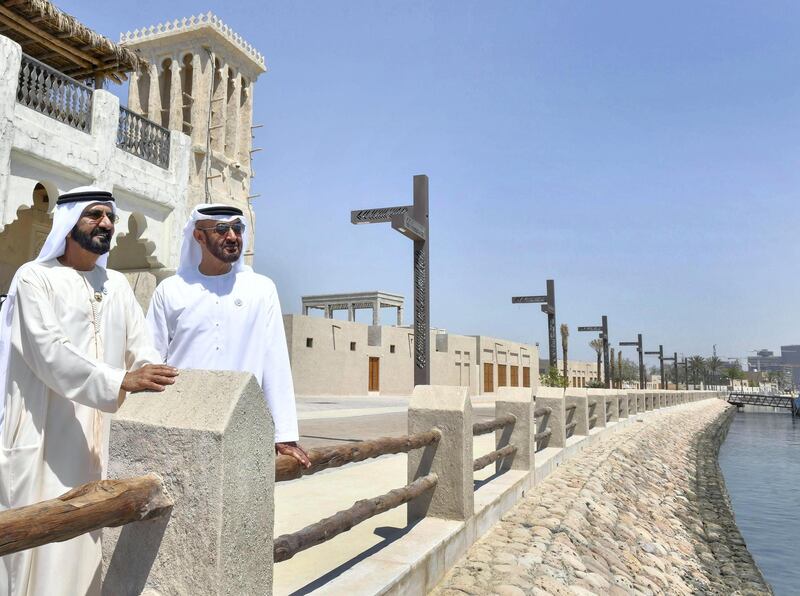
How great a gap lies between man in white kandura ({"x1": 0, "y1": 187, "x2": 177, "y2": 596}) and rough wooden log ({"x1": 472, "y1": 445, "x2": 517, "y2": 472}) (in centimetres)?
394

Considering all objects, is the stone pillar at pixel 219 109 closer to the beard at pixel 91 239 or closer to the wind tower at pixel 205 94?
the wind tower at pixel 205 94

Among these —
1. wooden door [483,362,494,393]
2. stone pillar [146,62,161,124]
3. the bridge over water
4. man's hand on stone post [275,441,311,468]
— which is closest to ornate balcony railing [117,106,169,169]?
man's hand on stone post [275,441,311,468]

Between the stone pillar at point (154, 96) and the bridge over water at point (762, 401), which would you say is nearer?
the stone pillar at point (154, 96)

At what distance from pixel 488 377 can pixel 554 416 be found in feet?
98.2

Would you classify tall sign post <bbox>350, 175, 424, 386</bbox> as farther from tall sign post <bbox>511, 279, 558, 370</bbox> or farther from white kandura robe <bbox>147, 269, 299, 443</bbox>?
tall sign post <bbox>511, 279, 558, 370</bbox>

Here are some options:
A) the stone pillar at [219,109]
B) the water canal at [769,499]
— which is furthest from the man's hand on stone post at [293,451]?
the stone pillar at [219,109]

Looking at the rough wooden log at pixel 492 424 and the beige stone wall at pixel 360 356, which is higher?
the beige stone wall at pixel 360 356

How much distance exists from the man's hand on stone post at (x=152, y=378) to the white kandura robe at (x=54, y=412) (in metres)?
0.16

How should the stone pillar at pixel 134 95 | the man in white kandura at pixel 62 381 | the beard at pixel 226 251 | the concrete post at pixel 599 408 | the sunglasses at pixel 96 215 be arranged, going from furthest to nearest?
the stone pillar at pixel 134 95
the concrete post at pixel 599 408
the beard at pixel 226 251
the sunglasses at pixel 96 215
the man in white kandura at pixel 62 381

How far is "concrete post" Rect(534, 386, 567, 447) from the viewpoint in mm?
9672

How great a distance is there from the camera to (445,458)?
475 cm

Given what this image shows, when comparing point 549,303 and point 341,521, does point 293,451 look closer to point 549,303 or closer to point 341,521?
point 341,521

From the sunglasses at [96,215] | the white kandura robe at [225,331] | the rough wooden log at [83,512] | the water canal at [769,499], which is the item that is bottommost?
the water canal at [769,499]

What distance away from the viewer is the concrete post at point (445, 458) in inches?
185
